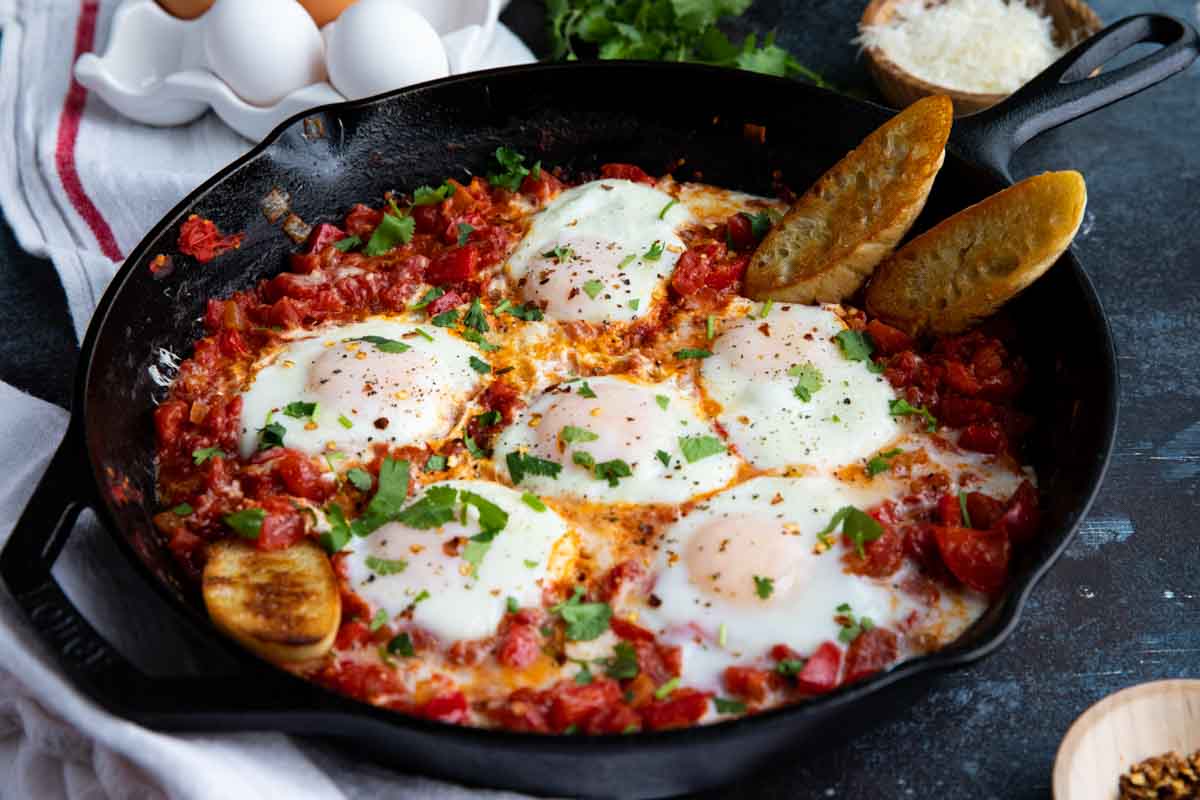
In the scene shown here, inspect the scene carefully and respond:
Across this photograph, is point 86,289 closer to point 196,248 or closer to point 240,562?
point 196,248

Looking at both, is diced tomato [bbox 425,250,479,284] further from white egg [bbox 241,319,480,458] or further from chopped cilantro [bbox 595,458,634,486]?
chopped cilantro [bbox 595,458,634,486]

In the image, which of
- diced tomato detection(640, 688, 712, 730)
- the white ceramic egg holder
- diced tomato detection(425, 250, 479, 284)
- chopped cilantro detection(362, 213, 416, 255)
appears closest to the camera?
diced tomato detection(640, 688, 712, 730)

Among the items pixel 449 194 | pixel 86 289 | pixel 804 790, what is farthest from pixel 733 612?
pixel 86 289

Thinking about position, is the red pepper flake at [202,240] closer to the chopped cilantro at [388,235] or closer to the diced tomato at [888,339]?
the chopped cilantro at [388,235]

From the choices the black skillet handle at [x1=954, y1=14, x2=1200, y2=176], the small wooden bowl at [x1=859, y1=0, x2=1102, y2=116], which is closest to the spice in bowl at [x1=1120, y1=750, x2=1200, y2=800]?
the black skillet handle at [x1=954, y1=14, x2=1200, y2=176]

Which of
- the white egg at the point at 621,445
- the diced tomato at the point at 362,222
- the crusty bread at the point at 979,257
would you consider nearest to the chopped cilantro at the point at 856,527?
the white egg at the point at 621,445

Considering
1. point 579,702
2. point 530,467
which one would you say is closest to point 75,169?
point 530,467
